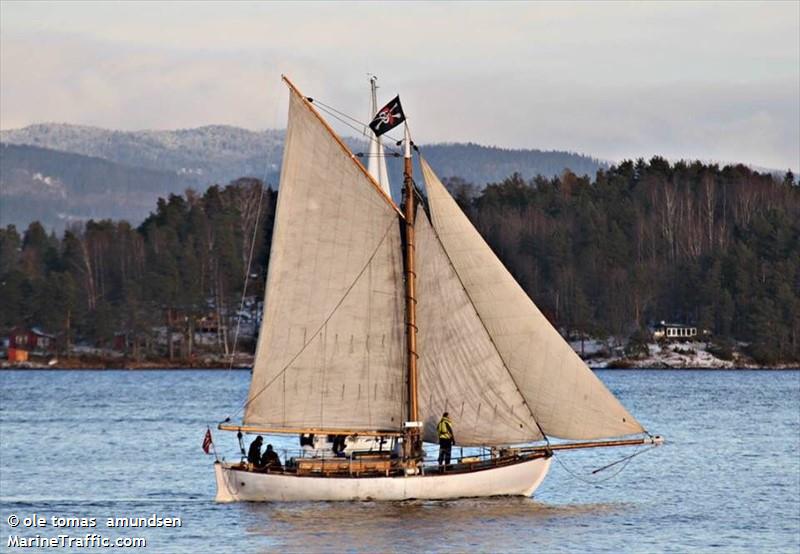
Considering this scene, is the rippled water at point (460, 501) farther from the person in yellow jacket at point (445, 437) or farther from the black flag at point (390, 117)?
the black flag at point (390, 117)

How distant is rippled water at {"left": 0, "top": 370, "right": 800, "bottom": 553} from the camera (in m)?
38.5

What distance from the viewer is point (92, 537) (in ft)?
127

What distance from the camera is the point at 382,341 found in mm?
44438

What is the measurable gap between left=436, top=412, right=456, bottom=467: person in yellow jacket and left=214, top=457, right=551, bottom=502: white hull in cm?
59

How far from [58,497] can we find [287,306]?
9510 mm

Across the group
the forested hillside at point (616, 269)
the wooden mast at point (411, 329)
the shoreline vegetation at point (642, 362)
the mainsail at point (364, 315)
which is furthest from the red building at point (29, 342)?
the wooden mast at point (411, 329)

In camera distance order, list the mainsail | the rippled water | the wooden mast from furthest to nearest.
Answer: the wooden mast
the mainsail
the rippled water

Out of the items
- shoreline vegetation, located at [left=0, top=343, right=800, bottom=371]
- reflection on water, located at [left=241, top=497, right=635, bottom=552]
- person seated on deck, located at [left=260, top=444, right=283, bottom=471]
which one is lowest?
reflection on water, located at [left=241, top=497, right=635, bottom=552]

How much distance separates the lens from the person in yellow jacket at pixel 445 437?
42875 millimetres

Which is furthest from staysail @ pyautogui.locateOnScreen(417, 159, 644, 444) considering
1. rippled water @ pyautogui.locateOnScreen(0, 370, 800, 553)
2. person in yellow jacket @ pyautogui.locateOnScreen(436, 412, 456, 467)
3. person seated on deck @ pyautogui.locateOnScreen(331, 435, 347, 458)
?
person seated on deck @ pyautogui.locateOnScreen(331, 435, 347, 458)

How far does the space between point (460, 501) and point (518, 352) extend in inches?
167

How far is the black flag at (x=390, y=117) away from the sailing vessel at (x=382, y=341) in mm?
648

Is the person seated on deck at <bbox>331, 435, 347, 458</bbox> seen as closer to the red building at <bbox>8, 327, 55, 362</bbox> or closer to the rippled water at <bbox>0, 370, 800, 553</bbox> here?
the rippled water at <bbox>0, 370, 800, 553</bbox>

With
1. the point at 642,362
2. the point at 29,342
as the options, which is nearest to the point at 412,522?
the point at 642,362
